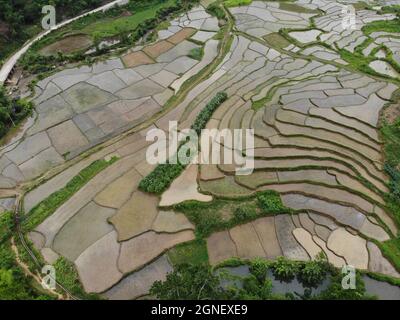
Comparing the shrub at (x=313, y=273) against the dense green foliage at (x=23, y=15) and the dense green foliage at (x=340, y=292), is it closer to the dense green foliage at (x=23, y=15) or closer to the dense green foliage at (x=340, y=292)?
the dense green foliage at (x=340, y=292)

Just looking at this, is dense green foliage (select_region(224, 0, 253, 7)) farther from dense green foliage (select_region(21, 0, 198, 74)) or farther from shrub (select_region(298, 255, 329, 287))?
shrub (select_region(298, 255, 329, 287))

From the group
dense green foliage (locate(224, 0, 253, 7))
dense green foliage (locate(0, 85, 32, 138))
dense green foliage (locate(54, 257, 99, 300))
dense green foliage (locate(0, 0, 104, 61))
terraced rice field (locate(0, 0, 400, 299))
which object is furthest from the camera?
dense green foliage (locate(224, 0, 253, 7))

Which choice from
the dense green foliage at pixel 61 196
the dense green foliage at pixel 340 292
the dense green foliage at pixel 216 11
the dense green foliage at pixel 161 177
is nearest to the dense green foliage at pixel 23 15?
the dense green foliage at pixel 216 11

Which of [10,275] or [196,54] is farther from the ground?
[196,54]

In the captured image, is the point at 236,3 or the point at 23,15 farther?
the point at 236,3

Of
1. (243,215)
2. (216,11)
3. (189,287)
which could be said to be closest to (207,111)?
(243,215)

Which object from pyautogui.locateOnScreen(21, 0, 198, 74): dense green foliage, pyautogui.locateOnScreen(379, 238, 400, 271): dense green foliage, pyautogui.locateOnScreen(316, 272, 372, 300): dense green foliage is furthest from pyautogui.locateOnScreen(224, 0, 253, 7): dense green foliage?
pyautogui.locateOnScreen(316, 272, 372, 300): dense green foliage

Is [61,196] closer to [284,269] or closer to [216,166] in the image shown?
[216,166]
